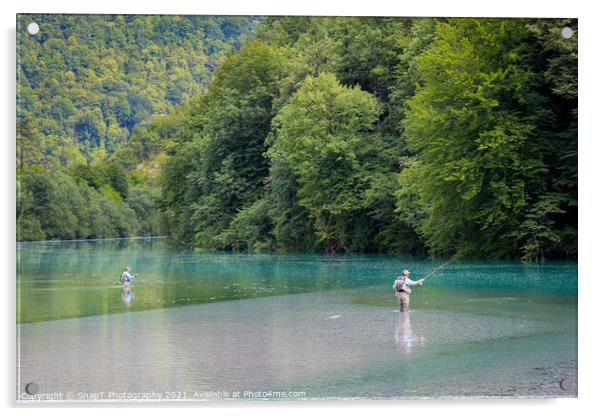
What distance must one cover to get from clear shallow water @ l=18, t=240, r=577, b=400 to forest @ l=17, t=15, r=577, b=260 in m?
2.56

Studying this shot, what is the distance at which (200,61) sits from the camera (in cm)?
3862

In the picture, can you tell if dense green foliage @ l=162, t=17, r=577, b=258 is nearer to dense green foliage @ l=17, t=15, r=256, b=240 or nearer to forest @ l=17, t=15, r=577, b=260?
forest @ l=17, t=15, r=577, b=260

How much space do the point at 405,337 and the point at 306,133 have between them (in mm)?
30268

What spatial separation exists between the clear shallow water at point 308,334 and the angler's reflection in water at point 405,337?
35 mm

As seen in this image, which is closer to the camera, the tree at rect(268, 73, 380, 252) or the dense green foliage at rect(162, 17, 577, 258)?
the dense green foliage at rect(162, 17, 577, 258)

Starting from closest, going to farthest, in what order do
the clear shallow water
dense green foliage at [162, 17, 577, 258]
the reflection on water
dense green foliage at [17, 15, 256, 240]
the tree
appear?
1. the clear shallow water
2. dense green foliage at [17, 15, 256, 240]
3. the reflection on water
4. dense green foliage at [162, 17, 577, 258]
5. the tree

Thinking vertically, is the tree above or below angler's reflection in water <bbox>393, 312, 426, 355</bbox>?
above

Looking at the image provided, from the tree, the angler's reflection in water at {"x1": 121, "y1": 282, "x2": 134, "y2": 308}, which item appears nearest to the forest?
the tree

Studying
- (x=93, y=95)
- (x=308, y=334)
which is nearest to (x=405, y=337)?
(x=308, y=334)

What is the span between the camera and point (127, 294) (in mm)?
26688

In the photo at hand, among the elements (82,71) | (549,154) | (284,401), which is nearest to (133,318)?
(82,71)

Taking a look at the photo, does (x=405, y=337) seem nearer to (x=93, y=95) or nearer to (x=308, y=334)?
(x=308, y=334)

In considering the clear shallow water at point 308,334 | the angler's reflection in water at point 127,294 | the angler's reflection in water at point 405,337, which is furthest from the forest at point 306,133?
the angler's reflection in water at point 405,337

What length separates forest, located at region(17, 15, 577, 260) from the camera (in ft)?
82.0
